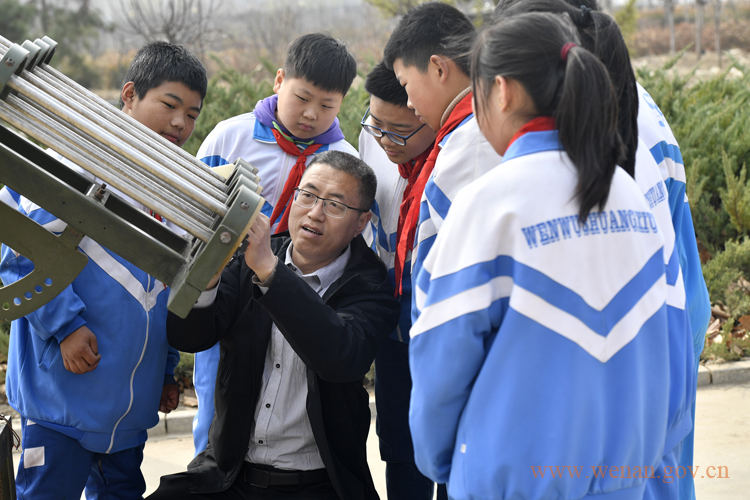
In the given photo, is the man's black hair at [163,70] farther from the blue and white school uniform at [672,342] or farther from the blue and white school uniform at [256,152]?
the blue and white school uniform at [672,342]

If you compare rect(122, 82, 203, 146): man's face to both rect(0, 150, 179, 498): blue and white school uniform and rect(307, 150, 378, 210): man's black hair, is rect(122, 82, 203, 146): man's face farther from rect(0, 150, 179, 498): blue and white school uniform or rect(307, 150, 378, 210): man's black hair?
rect(307, 150, 378, 210): man's black hair

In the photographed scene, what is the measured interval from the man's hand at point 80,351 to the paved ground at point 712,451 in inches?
53.9

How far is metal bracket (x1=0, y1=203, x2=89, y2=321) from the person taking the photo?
164 centimetres

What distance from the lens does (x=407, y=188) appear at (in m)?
2.51

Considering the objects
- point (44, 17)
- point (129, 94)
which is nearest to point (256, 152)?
point (129, 94)

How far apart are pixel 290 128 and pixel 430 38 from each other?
90cm

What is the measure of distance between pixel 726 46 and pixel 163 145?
93.0 ft

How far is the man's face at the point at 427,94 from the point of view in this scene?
214cm

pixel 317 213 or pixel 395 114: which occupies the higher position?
pixel 395 114

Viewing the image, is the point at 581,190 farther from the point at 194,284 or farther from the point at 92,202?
the point at 92,202

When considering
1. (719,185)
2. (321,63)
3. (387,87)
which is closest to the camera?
(387,87)

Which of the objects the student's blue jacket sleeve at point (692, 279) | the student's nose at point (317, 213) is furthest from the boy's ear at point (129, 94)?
Answer: the student's blue jacket sleeve at point (692, 279)

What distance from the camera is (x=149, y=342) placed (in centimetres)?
236

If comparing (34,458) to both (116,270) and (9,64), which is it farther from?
(9,64)
